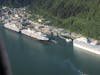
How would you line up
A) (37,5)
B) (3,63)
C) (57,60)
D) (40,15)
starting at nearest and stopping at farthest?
(3,63) < (57,60) < (40,15) < (37,5)

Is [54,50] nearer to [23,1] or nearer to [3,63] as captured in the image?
[23,1]

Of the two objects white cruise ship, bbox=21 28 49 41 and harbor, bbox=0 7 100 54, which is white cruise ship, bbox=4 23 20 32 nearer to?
harbor, bbox=0 7 100 54

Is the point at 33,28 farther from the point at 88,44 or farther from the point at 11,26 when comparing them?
the point at 88,44

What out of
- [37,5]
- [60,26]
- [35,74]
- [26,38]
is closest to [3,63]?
[35,74]

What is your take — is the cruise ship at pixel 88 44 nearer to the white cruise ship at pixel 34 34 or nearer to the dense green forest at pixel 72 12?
the dense green forest at pixel 72 12

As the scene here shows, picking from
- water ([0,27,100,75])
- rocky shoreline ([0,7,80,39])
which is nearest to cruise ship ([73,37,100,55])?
water ([0,27,100,75])

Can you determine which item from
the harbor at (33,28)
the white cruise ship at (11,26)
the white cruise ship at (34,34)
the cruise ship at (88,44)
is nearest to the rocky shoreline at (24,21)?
the harbor at (33,28)

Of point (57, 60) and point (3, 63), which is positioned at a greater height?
point (3, 63)

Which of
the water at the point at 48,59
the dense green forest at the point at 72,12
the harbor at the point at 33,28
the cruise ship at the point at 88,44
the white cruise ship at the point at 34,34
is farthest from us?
the dense green forest at the point at 72,12
